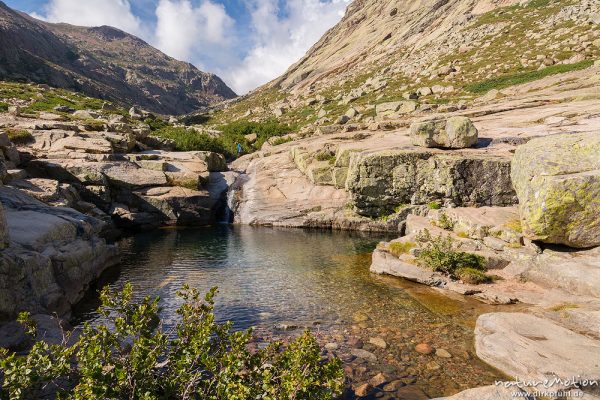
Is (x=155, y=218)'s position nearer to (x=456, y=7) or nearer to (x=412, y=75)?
(x=412, y=75)

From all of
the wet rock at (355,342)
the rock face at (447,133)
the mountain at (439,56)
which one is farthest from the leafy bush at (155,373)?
the mountain at (439,56)

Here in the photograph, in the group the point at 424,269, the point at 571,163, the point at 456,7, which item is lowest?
the point at 424,269

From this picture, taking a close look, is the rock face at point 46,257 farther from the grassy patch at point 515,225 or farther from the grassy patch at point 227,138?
the grassy patch at point 227,138

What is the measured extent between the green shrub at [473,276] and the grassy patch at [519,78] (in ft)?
173

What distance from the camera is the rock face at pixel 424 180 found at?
1104 inches

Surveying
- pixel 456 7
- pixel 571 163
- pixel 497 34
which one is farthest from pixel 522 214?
pixel 456 7

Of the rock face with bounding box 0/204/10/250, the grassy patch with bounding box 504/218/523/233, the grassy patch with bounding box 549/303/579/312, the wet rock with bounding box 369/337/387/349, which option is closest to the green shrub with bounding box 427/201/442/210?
the grassy patch with bounding box 504/218/523/233

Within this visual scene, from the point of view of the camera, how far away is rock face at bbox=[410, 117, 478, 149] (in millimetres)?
30703

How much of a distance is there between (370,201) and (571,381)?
24.3m

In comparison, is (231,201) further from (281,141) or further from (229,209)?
(281,141)

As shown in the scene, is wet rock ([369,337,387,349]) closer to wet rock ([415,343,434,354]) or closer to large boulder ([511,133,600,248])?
wet rock ([415,343,434,354])

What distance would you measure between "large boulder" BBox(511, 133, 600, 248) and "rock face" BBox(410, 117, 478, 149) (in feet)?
43.4

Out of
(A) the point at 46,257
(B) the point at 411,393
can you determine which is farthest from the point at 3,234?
(B) the point at 411,393

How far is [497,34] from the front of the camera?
90.6m
